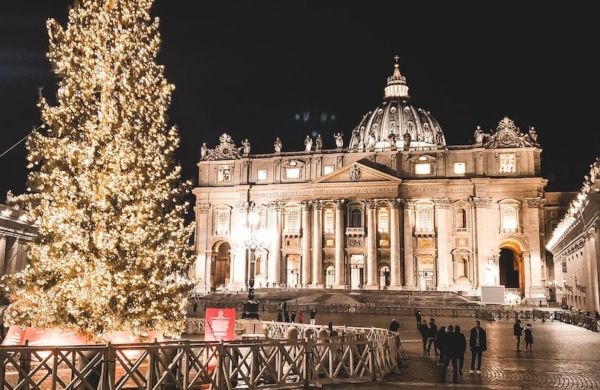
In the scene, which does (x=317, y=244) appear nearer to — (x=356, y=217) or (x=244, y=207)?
(x=356, y=217)

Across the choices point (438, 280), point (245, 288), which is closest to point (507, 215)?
point (438, 280)

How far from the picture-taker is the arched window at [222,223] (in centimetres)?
7525

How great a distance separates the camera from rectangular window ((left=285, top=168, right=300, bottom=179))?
7338 centimetres

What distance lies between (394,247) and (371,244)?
2569 mm

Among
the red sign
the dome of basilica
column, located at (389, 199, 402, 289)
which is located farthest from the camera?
the dome of basilica

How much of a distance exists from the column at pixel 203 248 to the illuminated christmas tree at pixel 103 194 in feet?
191

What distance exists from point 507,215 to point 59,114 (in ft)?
196

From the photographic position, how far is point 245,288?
70000 mm

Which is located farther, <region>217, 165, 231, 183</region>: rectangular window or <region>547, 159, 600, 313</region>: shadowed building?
<region>217, 165, 231, 183</region>: rectangular window

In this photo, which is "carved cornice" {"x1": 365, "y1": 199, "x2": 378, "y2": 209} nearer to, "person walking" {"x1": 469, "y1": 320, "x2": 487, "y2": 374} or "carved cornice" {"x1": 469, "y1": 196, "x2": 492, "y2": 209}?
"carved cornice" {"x1": 469, "y1": 196, "x2": 492, "y2": 209}

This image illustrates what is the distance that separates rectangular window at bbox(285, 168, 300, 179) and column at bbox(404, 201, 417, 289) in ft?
43.6

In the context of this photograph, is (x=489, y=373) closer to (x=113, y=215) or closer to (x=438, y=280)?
(x=113, y=215)

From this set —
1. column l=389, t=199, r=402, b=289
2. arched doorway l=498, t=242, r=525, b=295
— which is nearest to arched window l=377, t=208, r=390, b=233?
column l=389, t=199, r=402, b=289

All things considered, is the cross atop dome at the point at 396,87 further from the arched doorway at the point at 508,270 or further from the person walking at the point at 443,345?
the person walking at the point at 443,345
